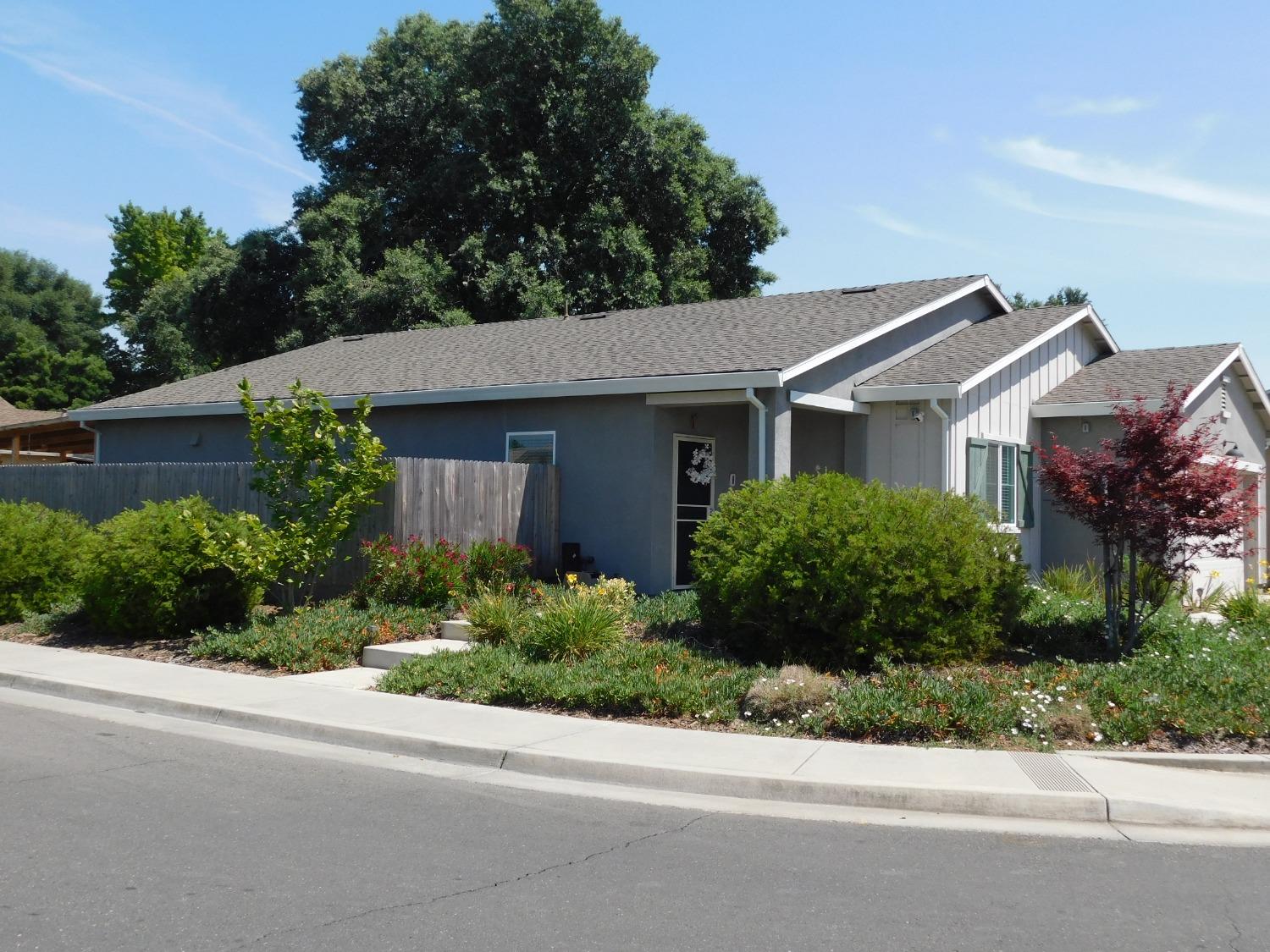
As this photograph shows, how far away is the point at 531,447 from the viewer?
54.4 feet

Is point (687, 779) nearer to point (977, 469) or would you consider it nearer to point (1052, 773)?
point (1052, 773)

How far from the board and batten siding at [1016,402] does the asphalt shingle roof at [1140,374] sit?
0.25 m

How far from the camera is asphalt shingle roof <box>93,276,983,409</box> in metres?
15.6

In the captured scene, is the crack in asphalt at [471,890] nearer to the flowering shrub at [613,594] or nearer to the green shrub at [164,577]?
the flowering shrub at [613,594]

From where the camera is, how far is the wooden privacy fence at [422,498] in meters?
14.4

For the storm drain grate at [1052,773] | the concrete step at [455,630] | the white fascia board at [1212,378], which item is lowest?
the storm drain grate at [1052,773]

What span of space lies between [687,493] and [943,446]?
3.52m

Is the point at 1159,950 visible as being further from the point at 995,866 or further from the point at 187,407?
the point at 187,407

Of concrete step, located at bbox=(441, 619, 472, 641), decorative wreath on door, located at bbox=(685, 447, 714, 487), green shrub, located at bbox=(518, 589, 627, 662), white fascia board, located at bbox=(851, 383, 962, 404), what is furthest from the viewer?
decorative wreath on door, located at bbox=(685, 447, 714, 487)

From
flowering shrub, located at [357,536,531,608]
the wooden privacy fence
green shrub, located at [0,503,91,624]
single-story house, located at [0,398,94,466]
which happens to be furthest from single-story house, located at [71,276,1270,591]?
single-story house, located at [0,398,94,466]

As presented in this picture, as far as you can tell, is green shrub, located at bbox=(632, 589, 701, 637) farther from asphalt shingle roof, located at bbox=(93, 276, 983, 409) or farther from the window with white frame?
the window with white frame

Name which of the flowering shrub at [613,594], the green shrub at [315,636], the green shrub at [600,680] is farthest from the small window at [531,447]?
the green shrub at [600,680]

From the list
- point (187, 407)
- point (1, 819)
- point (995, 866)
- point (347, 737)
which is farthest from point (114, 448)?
point (995, 866)

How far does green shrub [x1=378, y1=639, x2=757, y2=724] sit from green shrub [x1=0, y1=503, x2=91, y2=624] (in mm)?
6673
